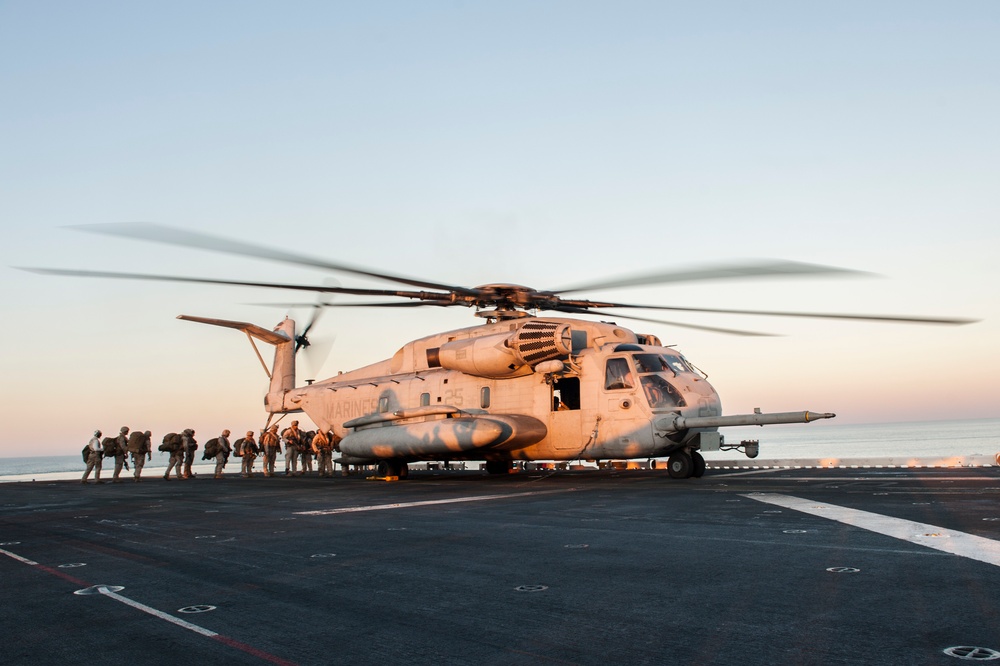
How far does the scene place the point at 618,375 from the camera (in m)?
21.2

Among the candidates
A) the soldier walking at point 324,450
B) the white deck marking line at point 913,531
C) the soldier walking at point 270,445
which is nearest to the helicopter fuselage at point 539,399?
the soldier walking at point 324,450

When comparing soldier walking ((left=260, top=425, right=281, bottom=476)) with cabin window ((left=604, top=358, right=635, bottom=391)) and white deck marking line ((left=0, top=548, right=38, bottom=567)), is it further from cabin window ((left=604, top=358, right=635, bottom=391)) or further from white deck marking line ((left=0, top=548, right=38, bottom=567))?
white deck marking line ((left=0, top=548, right=38, bottom=567))

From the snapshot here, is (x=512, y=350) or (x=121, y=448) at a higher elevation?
(x=512, y=350)

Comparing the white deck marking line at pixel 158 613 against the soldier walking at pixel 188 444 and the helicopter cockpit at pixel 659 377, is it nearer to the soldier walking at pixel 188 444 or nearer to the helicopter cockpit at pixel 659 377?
the helicopter cockpit at pixel 659 377

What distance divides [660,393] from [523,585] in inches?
562

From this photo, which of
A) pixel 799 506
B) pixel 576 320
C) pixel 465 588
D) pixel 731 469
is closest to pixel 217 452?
pixel 576 320

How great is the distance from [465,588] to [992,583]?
167 inches

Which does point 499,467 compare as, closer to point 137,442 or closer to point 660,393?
point 660,393

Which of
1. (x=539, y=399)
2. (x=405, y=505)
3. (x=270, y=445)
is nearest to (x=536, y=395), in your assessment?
(x=539, y=399)

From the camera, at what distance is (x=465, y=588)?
22.3 ft

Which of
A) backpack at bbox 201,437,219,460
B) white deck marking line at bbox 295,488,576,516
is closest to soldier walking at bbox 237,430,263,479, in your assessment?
backpack at bbox 201,437,219,460

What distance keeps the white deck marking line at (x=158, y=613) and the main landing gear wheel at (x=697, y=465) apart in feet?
51.8

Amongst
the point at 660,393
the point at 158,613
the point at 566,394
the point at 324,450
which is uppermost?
the point at 566,394

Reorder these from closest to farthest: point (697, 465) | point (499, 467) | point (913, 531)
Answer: point (913, 531)
point (697, 465)
point (499, 467)
